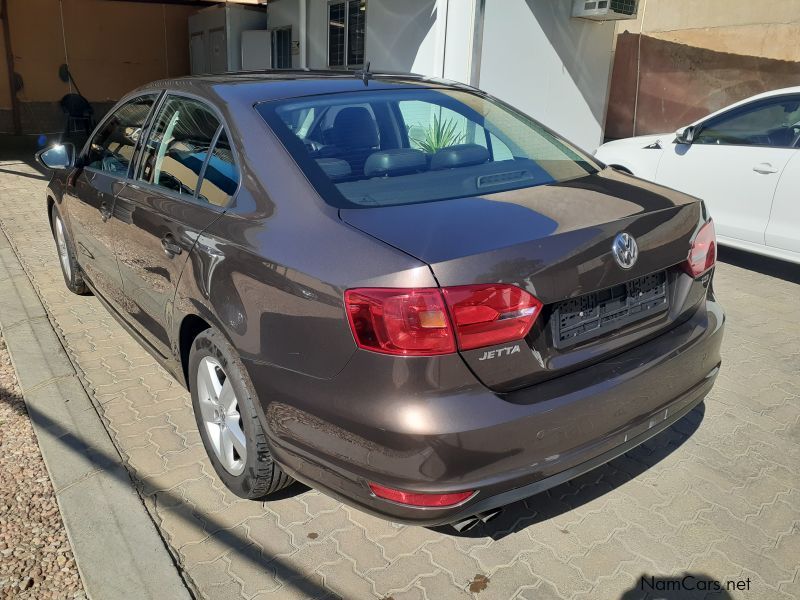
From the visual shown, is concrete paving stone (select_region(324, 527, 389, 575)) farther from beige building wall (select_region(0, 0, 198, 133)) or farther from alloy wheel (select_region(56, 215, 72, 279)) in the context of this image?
beige building wall (select_region(0, 0, 198, 133))

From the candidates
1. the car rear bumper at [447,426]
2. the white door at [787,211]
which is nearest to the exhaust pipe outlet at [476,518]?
the car rear bumper at [447,426]

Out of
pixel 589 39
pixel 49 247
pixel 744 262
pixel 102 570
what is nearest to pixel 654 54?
pixel 589 39

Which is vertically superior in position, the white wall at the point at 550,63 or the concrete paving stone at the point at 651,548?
the white wall at the point at 550,63

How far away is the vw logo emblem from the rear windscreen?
0.48 meters

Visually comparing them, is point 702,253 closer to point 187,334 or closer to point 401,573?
point 401,573

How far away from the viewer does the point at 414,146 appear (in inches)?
111

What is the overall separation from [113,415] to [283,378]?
5.55 feet

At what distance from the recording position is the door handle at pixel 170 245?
2716 mm

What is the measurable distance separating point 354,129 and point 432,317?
3.99 feet

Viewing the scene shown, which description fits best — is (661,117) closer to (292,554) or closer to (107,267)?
(107,267)

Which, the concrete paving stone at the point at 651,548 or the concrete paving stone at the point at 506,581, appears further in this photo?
the concrete paving stone at the point at 651,548

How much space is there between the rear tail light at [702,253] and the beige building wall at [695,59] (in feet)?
27.2

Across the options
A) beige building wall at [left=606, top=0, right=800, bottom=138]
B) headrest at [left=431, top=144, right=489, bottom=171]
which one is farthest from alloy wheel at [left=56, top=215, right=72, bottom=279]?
beige building wall at [left=606, top=0, right=800, bottom=138]

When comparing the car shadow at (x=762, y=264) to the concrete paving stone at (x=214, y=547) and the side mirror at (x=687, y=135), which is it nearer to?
the side mirror at (x=687, y=135)
